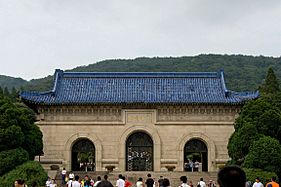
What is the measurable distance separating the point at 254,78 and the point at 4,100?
2316 inches

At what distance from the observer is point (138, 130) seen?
33.4 meters

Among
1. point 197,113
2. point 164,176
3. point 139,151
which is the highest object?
point 197,113

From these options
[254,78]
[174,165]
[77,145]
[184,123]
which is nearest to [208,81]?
[184,123]

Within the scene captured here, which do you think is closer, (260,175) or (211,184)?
(260,175)

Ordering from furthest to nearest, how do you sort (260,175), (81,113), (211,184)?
1. (81,113)
2. (211,184)
3. (260,175)

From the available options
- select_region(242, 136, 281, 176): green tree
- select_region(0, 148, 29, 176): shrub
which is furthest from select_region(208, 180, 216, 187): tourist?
select_region(0, 148, 29, 176): shrub

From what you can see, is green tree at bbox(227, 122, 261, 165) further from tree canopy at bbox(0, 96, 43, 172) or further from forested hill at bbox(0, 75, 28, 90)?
forested hill at bbox(0, 75, 28, 90)

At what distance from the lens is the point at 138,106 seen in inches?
1321

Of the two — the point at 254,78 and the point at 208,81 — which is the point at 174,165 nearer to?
the point at 208,81

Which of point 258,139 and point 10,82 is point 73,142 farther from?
point 10,82

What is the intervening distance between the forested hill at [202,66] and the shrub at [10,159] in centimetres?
5315

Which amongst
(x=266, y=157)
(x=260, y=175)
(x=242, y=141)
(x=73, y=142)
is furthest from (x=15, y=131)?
(x=266, y=157)

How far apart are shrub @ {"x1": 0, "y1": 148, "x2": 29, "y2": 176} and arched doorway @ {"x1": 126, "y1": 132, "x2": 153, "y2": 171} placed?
9.35 meters

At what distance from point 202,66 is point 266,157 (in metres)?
62.7
